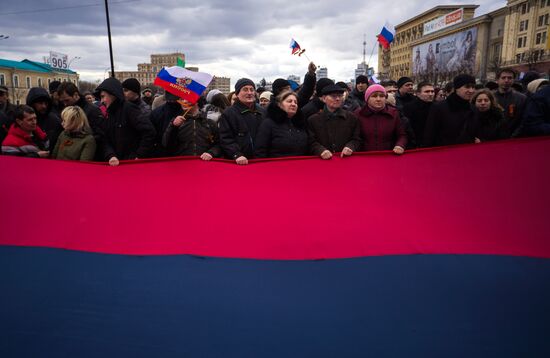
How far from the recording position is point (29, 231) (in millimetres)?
3367

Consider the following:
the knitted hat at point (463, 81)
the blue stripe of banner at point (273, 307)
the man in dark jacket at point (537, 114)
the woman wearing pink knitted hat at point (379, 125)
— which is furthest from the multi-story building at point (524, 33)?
the blue stripe of banner at point (273, 307)

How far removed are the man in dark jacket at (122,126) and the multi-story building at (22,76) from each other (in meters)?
81.1

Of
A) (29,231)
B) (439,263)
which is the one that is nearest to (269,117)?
(439,263)

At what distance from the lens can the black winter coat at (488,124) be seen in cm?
475

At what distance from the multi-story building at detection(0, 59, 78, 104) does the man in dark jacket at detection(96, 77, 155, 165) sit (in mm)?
81148

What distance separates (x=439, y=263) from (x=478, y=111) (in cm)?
266

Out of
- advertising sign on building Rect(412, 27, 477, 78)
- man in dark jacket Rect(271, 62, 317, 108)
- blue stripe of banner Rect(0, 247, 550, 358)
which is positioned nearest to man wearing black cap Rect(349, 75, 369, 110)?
man in dark jacket Rect(271, 62, 317, 108)

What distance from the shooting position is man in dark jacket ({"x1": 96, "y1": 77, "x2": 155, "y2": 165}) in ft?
14.6

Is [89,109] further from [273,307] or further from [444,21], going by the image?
[444,21]

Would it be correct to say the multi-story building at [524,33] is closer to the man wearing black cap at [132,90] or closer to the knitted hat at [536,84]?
the knitted hat at [536,84]

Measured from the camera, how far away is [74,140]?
13.5 ft

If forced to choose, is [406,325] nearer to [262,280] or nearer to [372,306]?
[372,306]

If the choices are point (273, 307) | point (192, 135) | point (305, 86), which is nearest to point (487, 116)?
point (305, 86)

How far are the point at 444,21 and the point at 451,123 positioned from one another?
104 meters
